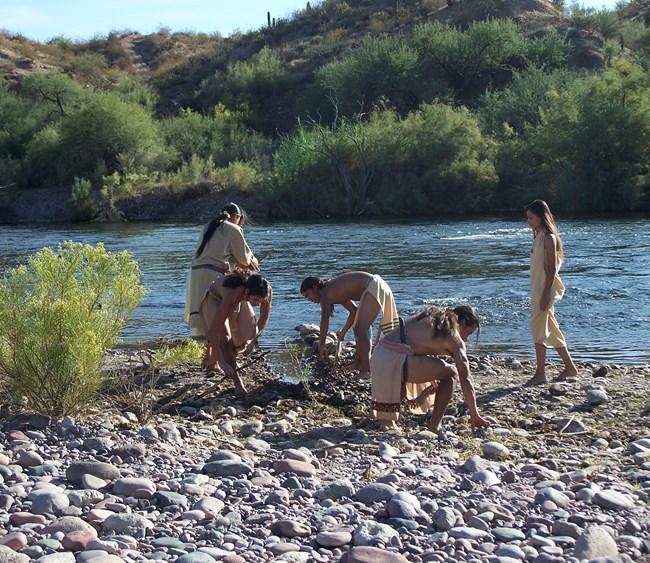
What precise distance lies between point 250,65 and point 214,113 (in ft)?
27.0

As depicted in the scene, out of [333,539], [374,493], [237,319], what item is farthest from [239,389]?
[333,539]

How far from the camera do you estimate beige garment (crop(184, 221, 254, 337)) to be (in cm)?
945

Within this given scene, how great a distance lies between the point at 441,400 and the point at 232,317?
2.65 meters

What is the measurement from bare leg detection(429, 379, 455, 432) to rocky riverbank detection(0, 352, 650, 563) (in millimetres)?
180

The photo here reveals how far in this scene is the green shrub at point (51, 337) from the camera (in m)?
7.25

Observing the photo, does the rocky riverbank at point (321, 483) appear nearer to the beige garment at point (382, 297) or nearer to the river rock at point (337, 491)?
the river rock at point (337, 491)

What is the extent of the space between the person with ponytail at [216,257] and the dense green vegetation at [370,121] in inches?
1100

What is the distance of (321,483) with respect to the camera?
5691 millimetres

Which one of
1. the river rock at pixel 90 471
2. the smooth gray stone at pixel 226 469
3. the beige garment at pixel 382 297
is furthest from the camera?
the beige garment at pixel 382 297

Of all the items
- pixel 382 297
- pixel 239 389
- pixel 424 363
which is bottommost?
pixel 239 389

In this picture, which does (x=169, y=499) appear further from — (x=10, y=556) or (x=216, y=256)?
(x=216, y=256)

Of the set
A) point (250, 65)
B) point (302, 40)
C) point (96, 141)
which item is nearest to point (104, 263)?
point (96, 141)

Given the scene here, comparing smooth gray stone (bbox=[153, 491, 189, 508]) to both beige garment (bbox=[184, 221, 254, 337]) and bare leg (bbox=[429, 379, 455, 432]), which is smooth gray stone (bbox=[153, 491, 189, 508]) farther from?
beige garment (bbox=[184, 221, 254, 337])

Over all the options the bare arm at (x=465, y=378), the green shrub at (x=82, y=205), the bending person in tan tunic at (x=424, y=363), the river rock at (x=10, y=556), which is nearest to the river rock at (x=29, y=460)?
the river rock at (x=10, y=556)
